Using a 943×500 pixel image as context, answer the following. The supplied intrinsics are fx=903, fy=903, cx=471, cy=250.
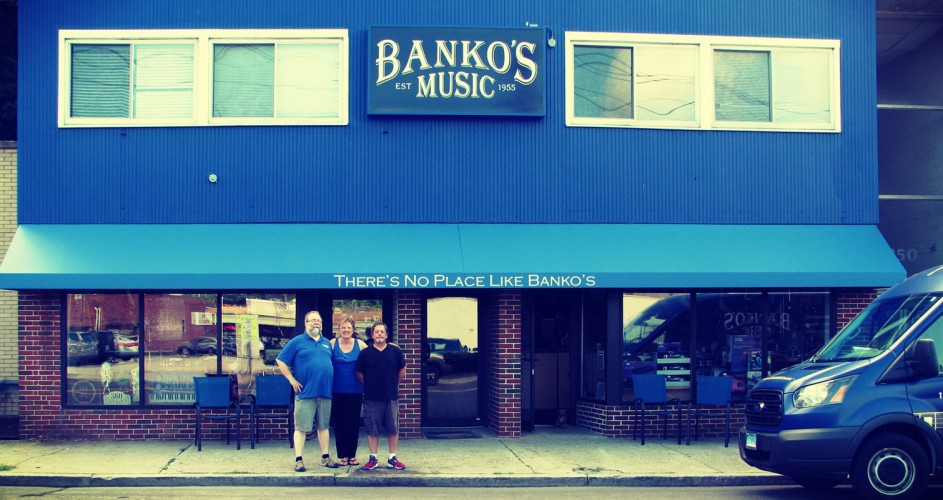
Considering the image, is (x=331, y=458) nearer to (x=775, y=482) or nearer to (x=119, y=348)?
(x=119, y=348)

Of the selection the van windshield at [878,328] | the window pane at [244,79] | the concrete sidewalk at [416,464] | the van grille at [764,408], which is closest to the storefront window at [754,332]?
the concrete sidewalk at [416,464]

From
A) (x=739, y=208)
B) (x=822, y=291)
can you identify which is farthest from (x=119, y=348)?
(x=822, y=291)

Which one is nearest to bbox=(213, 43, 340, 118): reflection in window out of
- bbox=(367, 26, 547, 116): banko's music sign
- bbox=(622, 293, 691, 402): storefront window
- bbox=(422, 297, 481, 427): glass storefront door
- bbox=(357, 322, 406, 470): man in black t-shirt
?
bbox=(367, 26, 547, 116): banko's music sign

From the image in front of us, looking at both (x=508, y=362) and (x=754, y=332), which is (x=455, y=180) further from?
(x=754, y=332)

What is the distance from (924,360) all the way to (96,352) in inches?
417

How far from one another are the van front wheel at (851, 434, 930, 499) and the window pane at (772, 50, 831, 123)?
677 centimetres

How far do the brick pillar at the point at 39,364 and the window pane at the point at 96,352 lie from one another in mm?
200

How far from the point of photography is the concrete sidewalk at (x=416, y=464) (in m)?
10.1

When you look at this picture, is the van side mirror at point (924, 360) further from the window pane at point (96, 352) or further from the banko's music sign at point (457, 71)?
the window pane at point (96, 352)

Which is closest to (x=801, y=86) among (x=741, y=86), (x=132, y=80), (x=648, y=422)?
(x=741, y=86)

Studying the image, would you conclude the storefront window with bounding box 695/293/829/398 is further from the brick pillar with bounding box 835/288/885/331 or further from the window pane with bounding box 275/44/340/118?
the window pane with bounding box 275/44/340/118

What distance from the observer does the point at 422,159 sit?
13414mm

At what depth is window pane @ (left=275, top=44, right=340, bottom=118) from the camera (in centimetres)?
1344

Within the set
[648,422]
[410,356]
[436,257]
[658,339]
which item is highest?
[436,257]
